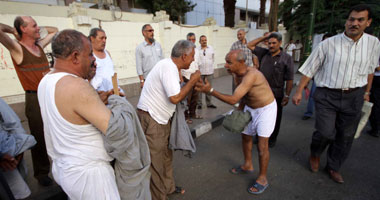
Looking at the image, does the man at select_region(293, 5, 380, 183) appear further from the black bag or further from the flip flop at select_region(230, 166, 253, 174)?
the flip flop at select_region(230, 166, 253, 174)

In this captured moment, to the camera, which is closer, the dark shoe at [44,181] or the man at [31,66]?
the man at [31,66]

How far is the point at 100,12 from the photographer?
40.2ft

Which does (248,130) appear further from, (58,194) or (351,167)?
(58,194)

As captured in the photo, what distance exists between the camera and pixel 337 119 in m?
2.79

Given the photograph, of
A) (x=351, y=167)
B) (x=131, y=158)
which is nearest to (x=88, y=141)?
(x=131, y=158)

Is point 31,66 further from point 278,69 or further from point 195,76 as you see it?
point 278,69

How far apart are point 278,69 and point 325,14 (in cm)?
1227

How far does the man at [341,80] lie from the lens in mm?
2520

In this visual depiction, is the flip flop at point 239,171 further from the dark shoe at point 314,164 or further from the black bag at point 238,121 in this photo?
the dark shoe at point 314,164

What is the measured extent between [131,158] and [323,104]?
2.54 meters

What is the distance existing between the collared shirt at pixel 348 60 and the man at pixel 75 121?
8.81 feet

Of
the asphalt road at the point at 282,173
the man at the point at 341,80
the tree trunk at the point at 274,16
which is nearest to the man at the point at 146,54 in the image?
the asphalt road at the point at 282,173

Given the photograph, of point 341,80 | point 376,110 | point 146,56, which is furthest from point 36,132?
point 376,110

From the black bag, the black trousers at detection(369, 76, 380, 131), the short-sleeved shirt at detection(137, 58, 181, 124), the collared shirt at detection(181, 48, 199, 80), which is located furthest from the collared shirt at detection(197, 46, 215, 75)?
the black trousers at detection(369, 76, 380, 131)
